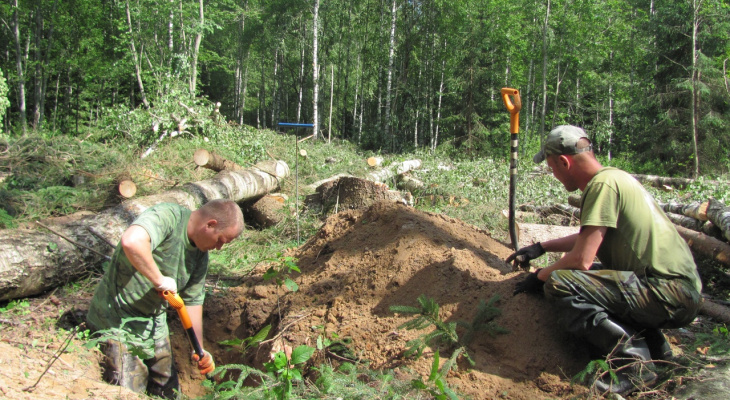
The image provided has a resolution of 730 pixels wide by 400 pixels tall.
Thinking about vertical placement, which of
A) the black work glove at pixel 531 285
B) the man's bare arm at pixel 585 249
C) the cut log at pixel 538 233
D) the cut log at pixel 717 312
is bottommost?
the cut log at pixel 717 312

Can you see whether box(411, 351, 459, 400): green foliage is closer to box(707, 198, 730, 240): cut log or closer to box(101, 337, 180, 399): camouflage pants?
box(101, 337, 180, 399): camouflage pants

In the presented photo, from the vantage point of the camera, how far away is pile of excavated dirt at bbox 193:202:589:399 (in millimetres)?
2590

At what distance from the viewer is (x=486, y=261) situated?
3.78m

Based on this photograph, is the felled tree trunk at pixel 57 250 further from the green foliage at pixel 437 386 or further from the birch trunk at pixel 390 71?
the birch trunk at pixel 390 71

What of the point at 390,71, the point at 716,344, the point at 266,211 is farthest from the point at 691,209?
the point at 390,71

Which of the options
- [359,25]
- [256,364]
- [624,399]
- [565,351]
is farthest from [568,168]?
[359,25]

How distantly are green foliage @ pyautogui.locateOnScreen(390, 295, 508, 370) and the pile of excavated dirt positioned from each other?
60 millimetres

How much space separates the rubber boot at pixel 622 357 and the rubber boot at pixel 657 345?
0.18 metres

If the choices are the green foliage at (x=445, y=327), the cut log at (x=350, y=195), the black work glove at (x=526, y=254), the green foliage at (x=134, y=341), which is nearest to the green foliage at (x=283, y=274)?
the green foliage at (x=445, y=327)

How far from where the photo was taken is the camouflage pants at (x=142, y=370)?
3.05 meters

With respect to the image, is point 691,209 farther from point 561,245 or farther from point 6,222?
point 6,222

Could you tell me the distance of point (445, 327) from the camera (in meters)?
2.70

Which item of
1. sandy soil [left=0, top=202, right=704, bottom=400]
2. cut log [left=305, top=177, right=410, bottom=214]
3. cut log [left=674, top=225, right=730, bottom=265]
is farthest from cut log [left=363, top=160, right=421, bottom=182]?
cut log [left=674, top=225, right=730, bottom=265]

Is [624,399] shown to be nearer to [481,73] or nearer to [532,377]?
[532,377]
